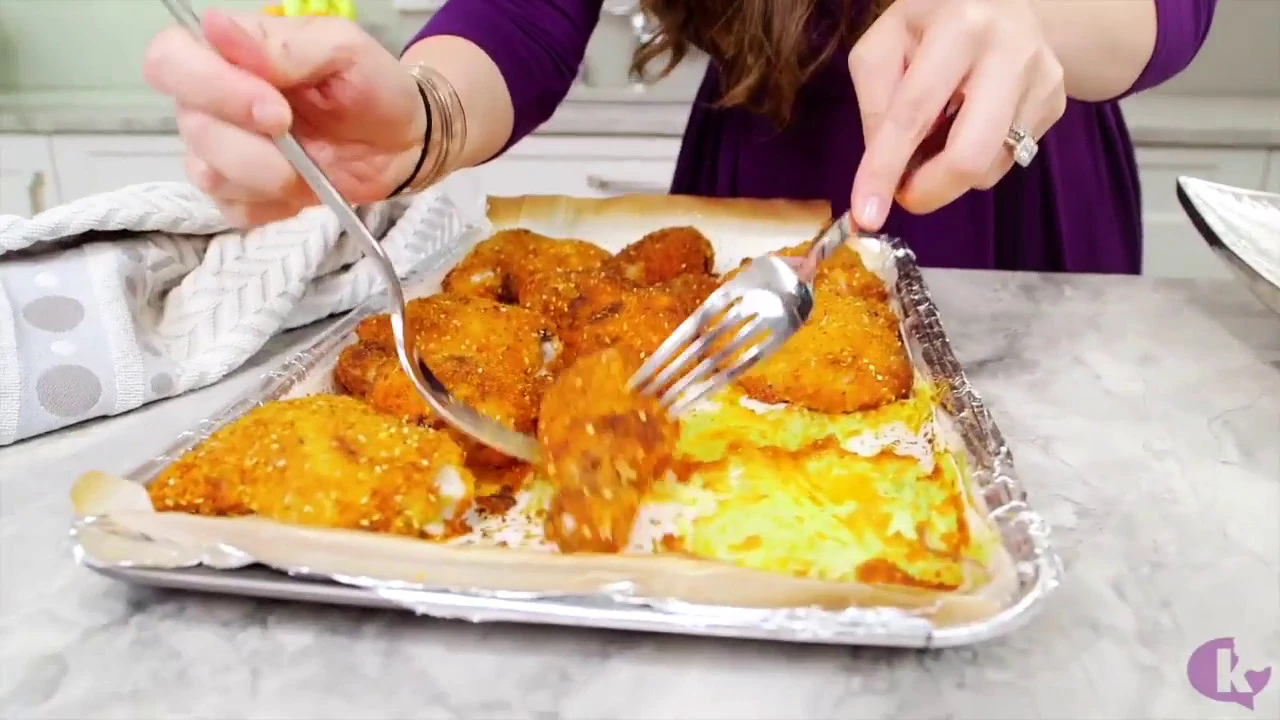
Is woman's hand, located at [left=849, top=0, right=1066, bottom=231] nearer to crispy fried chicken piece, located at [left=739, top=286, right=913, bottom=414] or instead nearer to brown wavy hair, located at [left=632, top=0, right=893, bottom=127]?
crispy fried chicken piece, located at [left=739, top=286, right=913, bottom=414]

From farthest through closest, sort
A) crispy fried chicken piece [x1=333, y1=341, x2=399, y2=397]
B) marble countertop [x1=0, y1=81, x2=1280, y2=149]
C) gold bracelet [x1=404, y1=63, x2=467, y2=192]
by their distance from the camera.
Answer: marble countertop [x1=0, y1=81, x2=1280, y2=149] → gold bracelet [x1=404, y1=63, x2=467, y2=192] → crispy fried chicken piece [x1=333, y1=341, x2=399, y2=397]

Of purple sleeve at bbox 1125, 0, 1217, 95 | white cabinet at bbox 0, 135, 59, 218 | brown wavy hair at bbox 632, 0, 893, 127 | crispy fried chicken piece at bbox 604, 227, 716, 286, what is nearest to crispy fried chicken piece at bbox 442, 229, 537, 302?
crispy fried chicken piece at bbox 604, 227, 716, 286

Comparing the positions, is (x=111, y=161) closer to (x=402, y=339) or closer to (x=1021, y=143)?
(x=402, y=339)

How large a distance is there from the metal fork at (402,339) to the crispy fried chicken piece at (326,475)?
0.9 inches

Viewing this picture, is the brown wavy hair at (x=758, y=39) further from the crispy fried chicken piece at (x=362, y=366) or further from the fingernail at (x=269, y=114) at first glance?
the fingernail at (x=269, y=114)

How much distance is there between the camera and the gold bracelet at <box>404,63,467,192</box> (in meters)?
0.96

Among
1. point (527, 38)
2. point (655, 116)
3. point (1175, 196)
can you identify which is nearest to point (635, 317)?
point (527, 38)

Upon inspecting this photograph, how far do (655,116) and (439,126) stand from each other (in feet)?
3.70

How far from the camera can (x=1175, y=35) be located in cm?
97

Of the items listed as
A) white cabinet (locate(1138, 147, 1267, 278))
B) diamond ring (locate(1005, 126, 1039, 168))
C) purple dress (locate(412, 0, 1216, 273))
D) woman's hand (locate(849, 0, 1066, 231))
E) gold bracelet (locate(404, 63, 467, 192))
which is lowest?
white cabinet (locate(1138, 147, 1267, 278))

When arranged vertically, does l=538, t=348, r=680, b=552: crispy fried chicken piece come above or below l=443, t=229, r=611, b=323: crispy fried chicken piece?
above

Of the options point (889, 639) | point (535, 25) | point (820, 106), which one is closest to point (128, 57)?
point (535, 25)

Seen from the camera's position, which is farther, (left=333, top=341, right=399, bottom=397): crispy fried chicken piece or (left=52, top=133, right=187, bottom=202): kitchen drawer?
(left=52, top=133, right=187, bottom=202): kitchen drawer

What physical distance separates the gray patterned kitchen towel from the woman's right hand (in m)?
0.20
